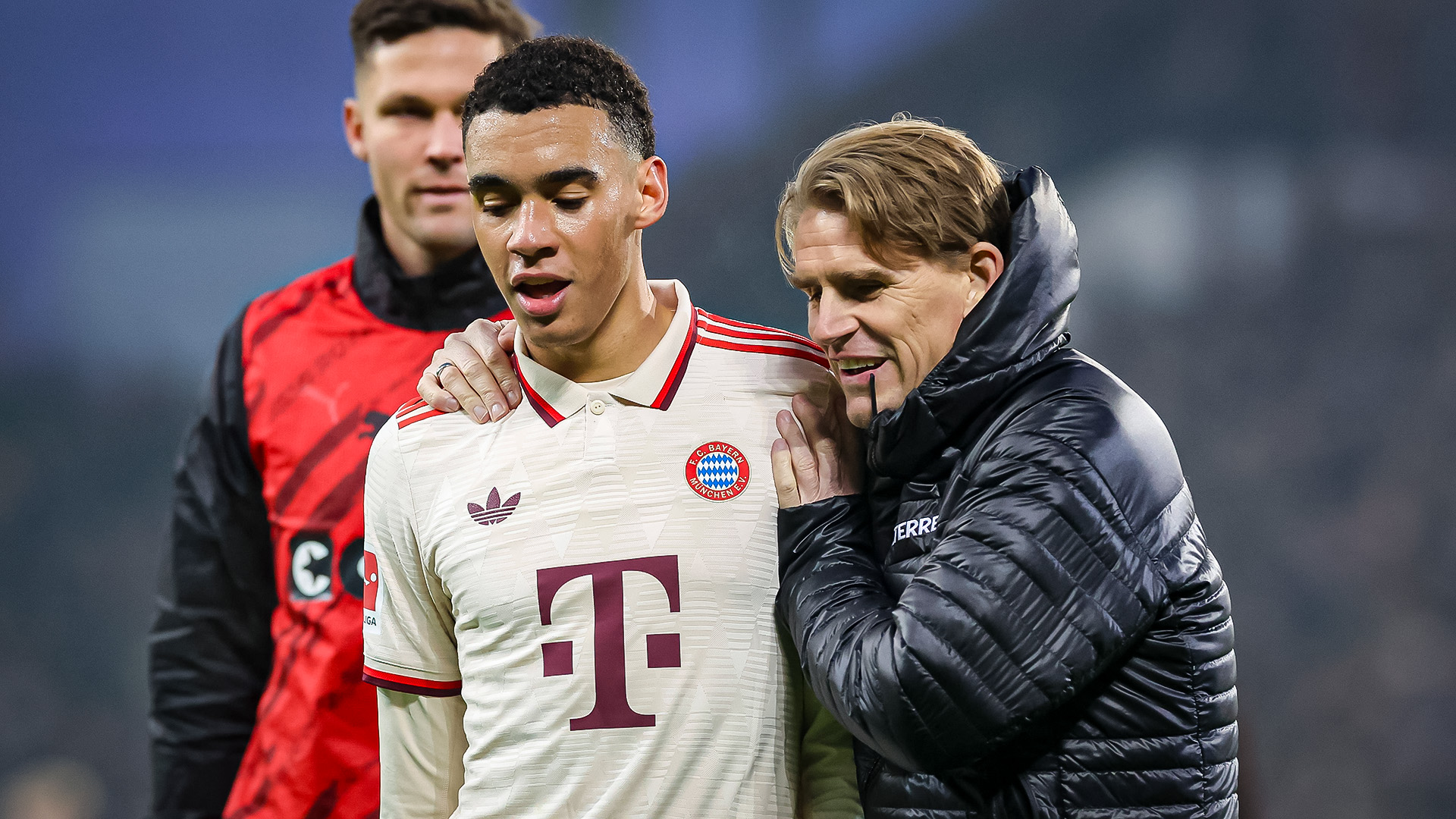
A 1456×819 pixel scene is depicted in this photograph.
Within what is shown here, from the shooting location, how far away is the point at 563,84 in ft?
5.23

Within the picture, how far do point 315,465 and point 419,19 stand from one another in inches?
38.7

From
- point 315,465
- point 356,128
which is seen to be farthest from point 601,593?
point 356,128

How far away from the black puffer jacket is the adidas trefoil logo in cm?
40

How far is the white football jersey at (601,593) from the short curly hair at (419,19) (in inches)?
45.4

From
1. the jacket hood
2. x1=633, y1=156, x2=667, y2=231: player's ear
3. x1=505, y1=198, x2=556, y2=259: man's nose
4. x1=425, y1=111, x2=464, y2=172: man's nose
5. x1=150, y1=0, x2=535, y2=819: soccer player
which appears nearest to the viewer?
the jacket hood

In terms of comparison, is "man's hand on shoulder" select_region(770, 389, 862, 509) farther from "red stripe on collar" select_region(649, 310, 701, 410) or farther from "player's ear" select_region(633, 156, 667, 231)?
"player's ear" select_region(633, 156, 667, 231)

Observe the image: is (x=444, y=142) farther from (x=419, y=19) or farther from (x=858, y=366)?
(x=858, y=366)

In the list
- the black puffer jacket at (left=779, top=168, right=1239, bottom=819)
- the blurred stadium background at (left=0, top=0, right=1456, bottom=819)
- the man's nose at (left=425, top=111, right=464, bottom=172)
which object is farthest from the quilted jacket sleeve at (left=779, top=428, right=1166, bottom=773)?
the blurred stadium background at (left=0, top=0, right=1456, bottom=819)

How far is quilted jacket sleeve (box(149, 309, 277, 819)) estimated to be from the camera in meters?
2.55

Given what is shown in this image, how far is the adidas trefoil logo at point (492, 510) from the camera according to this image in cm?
164

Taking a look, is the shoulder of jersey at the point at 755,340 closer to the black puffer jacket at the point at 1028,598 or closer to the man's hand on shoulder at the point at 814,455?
the man's hand on shoulder at the point at 814,455

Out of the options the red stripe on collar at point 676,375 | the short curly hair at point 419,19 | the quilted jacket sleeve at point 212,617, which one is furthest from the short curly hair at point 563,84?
the quilted jacket sleeve at point 212,617

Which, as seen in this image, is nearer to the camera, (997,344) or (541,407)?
(997,344)

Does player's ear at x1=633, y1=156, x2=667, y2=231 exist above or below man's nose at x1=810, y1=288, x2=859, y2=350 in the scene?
above
